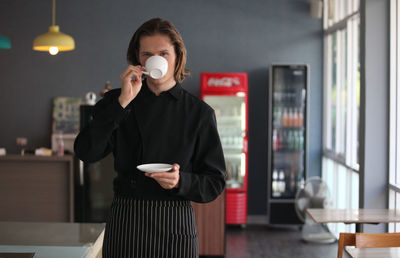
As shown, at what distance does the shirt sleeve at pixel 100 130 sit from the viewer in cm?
159

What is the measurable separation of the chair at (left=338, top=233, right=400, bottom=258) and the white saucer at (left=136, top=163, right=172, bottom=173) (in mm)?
1437

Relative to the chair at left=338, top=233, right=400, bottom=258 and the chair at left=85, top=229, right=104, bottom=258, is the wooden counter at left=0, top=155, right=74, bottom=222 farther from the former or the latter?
the chair at left=338, top=233, right=400, bottom=258

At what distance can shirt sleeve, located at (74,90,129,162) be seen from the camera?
159 centimetres

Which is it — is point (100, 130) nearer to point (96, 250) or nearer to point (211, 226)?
point (96, 250)

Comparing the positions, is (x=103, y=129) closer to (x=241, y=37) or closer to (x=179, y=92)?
(x=179, y=92)

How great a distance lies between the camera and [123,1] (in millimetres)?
6977

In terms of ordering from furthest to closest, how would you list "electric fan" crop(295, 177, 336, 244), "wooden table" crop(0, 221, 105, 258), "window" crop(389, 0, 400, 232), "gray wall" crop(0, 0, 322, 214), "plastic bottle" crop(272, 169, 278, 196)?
"gray wall" crop(0, 0, 322, 214) < "plastic bottle" crop(272, 169, 278, 196) < "electric fan" crop(295, 177, 336, 244) < "window" crop(389, 0, 400, 232) < "wooden table" crop(0, 221, 105, 258)

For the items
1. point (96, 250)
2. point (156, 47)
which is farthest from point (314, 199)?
point (156, 47)

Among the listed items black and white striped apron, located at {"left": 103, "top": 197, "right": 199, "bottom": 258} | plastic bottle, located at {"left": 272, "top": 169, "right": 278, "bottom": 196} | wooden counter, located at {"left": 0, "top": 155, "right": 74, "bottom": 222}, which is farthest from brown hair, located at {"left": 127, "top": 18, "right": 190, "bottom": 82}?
plastic bottle, located at {"left": 272, "top": 169, "right": 278, "bottom": 196}

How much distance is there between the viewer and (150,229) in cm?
163

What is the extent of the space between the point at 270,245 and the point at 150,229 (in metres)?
4.47

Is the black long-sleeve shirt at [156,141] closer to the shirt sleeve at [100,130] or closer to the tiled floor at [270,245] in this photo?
the shirt sleeve at [100,130]

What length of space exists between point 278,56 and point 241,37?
586 mm

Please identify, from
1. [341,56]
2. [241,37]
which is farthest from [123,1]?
[341,56]
